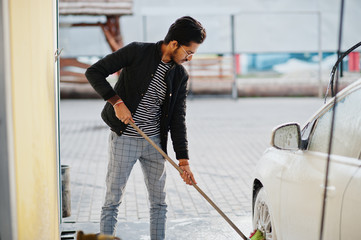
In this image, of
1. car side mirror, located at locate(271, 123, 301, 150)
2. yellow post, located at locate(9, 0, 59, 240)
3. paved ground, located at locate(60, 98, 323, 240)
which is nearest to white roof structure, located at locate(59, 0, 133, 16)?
paved ground, located at locate(60, 98, 323, 240)

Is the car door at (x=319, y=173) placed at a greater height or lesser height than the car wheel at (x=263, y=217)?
greater

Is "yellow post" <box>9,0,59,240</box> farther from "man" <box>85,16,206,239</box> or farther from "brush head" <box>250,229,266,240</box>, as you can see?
"brush head" <box>250,229,266,240</box>

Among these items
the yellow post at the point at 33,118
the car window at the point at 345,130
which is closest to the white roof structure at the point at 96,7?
the yellow post at the point at 33,118

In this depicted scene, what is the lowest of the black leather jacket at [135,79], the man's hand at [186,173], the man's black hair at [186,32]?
the man's hand at [186,173]

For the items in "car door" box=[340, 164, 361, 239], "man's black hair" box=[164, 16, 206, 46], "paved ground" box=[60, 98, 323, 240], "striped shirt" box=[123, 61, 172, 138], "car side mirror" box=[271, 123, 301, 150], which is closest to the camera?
"car door" box=[340, 164, 361, 239]

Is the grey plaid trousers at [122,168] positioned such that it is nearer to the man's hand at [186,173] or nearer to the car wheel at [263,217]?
the man's hand at [186,173]

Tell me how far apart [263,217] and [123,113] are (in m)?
1.26

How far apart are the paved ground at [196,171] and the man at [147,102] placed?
114 centimetres

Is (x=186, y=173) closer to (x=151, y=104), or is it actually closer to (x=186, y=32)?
(x=151, y=104)

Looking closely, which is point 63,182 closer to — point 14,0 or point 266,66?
point 14,0

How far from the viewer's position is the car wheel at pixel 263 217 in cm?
406

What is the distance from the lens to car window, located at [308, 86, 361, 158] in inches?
119

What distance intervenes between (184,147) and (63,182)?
186 cm

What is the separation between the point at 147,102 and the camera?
4.23 meters
